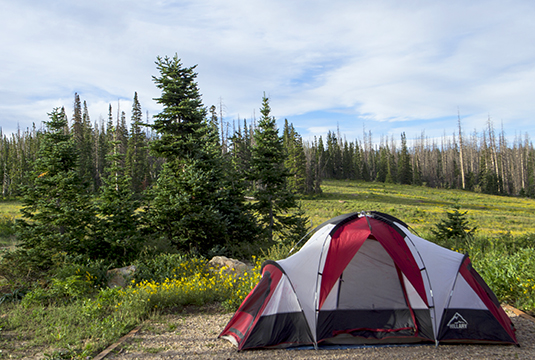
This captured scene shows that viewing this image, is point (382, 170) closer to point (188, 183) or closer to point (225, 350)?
point (188, 183)

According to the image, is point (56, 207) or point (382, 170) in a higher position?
point (382, 170)

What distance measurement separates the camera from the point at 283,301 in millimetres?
5277

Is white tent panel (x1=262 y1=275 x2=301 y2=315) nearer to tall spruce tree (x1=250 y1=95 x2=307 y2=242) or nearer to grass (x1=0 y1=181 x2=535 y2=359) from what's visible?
grass (x1=0 y1=181 x2=535 y2=359)

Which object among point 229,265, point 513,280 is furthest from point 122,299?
point 513,280

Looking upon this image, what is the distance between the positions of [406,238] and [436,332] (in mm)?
1562

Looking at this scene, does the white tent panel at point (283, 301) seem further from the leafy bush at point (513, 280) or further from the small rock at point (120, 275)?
the small rock at point (120, 275)

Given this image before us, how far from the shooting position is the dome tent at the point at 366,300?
16.7ft

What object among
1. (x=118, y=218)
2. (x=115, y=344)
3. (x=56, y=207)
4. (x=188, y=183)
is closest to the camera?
(x=115, y=344)

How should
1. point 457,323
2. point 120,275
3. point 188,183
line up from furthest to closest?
point 188,183
point 120,275
point 457,323

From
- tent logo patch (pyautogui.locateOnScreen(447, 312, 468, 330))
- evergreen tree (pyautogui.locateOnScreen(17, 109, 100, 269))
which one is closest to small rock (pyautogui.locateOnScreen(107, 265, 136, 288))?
evergreen tree (pyautogui.locateOnScreen(17, 109, 100, 269))

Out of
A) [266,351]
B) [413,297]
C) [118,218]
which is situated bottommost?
[266,351]

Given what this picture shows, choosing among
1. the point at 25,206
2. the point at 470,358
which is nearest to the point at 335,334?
the point at 470,358

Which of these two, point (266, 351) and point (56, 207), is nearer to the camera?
point (266, 351)

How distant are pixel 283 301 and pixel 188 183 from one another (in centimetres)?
744
